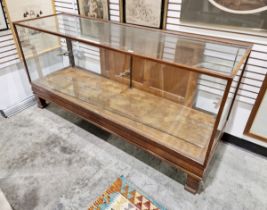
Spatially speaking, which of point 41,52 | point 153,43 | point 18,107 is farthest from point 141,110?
point 18,107

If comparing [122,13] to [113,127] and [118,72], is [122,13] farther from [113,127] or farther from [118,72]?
[113,127]

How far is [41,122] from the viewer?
2.58m

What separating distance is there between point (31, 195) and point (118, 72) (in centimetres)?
156

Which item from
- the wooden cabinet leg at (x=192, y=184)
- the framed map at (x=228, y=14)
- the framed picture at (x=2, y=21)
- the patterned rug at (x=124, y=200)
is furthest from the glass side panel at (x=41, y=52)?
the wooden cabinet leg at (x=192, y=184)

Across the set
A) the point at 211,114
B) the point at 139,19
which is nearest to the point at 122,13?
the point at 139,19

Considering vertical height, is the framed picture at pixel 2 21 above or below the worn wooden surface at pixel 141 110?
above

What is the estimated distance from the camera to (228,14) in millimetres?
1684

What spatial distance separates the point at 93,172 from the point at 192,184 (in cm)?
89

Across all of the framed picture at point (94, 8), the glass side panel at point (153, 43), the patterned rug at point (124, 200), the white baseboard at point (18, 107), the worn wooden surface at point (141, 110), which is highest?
the framed picture at point (94, 8)

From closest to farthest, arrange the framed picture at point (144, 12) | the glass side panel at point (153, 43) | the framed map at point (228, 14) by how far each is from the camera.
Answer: the glass side panel at point (153, 43) → the framed map at point (228, 14) → the framed picture at point (144, 12)

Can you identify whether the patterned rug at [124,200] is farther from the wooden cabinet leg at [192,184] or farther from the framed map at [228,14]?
the framed map at [228,14]

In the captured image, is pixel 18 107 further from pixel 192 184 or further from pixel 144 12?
pixel 192 184

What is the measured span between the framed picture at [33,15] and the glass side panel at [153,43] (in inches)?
7.8

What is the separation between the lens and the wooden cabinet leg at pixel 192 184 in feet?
5.68
